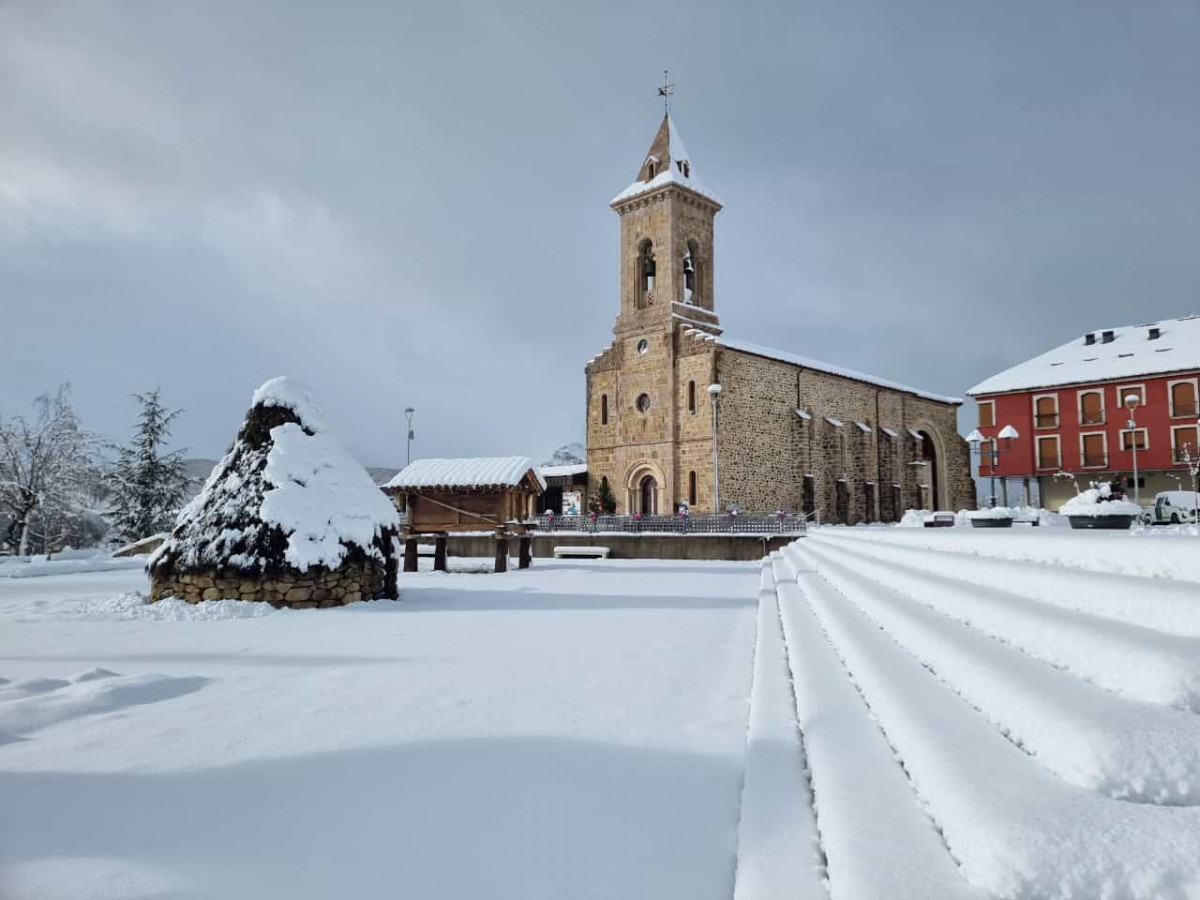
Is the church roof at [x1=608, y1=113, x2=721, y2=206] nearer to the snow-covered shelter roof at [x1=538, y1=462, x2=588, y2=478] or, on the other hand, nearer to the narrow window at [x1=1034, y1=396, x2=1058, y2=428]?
the snow-covered shelter roof at [x1=538, y1=462, x2=588, y2=478]

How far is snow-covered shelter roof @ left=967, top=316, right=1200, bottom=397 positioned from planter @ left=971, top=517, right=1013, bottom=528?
26.4 metres

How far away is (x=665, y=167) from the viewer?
30.2m

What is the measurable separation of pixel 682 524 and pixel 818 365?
47.8ft

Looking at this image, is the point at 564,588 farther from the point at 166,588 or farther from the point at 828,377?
Result: the point at 828,377

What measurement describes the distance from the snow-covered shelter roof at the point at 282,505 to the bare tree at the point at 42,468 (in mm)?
21445

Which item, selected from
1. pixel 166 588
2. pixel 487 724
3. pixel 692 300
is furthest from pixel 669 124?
pixel 487 724

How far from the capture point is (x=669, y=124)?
31.0 meters

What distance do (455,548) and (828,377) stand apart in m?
20.5

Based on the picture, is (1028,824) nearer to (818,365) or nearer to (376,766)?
(376,766)

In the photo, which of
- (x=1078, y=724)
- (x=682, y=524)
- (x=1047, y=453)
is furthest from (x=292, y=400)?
(x=1047, y=453)

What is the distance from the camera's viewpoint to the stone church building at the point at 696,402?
26.5 m

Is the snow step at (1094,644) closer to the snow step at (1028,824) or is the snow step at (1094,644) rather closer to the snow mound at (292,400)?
the snow step at (1028,824)

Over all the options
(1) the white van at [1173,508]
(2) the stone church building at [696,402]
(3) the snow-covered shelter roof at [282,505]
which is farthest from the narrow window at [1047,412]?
(3) the snow-covered shelter roof at [282,505]

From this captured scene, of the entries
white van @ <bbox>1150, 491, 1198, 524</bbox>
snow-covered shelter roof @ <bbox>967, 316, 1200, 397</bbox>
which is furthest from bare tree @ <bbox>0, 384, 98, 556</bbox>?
snow-covered shelter roof @ <bbox>967, 316, 1200, 397</bbox>
